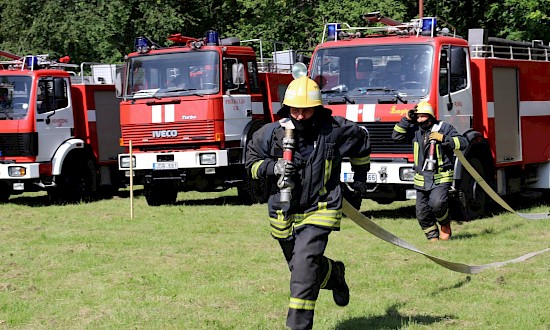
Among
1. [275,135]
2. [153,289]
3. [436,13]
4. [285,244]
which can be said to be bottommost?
[153,289]

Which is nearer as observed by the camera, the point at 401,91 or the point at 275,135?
the point at 275,135

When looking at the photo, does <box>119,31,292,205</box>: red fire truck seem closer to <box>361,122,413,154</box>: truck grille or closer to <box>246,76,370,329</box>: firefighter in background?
<box>361,122,413,154</box>: truck grille

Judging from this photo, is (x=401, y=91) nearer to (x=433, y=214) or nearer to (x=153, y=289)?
(x=433, y=214)

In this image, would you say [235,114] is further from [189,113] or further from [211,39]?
[211,39]

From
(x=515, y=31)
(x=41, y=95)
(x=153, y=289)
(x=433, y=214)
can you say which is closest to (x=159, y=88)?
(x=41, y=95)

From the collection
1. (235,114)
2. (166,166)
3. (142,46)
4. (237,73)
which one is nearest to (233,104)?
(235,114)

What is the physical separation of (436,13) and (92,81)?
14.9m

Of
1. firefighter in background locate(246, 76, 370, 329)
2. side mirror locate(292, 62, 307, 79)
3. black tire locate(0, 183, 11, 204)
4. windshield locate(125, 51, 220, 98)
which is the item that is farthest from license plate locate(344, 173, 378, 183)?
black tire locate(0, 183, 11, 204)

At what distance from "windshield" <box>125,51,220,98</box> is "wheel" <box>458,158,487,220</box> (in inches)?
184

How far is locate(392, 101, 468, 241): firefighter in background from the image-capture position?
12.5m

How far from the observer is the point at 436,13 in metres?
32.1

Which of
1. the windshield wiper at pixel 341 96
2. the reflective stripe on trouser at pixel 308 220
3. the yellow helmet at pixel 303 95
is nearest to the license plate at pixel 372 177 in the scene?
the windshield wiper at pixel 341 96

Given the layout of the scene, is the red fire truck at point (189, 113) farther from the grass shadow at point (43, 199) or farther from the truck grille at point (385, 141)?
the truck grille at point (385, 141)

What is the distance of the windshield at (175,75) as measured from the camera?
17.0 m
